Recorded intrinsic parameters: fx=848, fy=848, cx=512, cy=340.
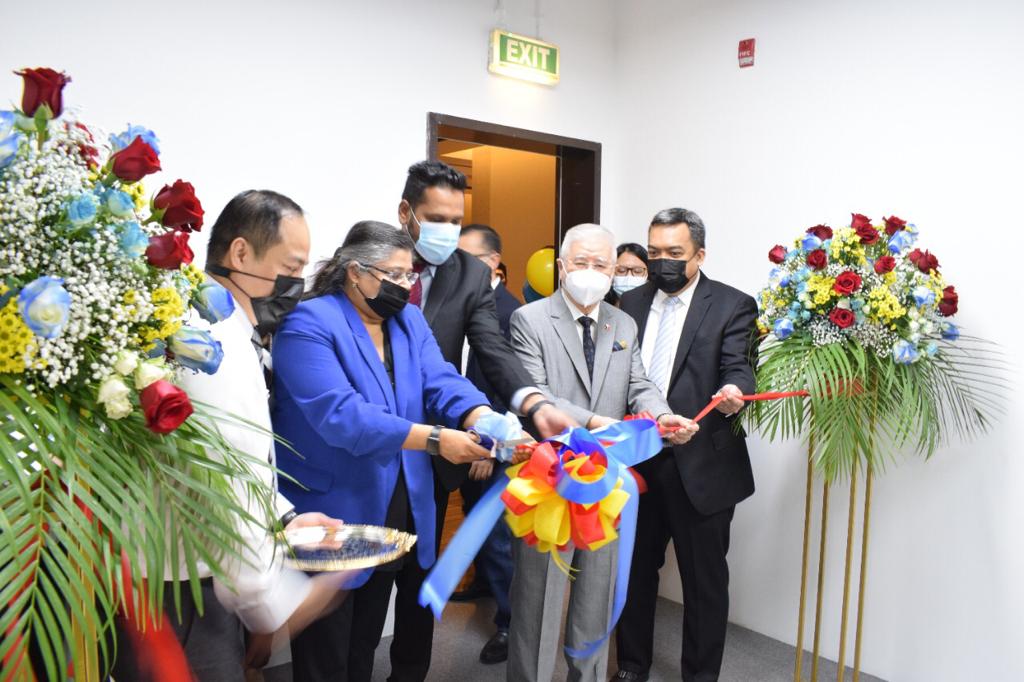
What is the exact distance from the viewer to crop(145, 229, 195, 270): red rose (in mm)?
1256

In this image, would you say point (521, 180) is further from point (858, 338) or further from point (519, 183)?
point (858, 338)

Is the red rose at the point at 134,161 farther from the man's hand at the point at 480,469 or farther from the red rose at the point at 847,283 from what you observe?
the red rose at the point at 847,283

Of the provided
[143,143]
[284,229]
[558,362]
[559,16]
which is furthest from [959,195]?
[143,143]

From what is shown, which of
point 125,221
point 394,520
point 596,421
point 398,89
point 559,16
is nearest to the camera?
point 125,221

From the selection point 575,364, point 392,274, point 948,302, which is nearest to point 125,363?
point 392,274

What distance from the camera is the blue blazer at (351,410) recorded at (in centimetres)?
224

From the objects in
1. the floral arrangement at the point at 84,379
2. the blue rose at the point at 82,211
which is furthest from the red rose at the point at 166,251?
the blue rose at the point at 82,211

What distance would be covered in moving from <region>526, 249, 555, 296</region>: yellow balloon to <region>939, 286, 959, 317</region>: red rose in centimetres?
220

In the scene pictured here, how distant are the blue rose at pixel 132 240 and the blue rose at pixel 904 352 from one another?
2.54 m

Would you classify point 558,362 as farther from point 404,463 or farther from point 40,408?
point 40,408

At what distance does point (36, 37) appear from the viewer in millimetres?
2998

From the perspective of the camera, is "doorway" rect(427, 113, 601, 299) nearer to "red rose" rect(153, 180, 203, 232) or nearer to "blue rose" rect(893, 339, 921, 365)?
"blue rose" rect(893, 339, 921, 365)

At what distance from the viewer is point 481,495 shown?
12.0 ft

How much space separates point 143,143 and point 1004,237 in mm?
3075
